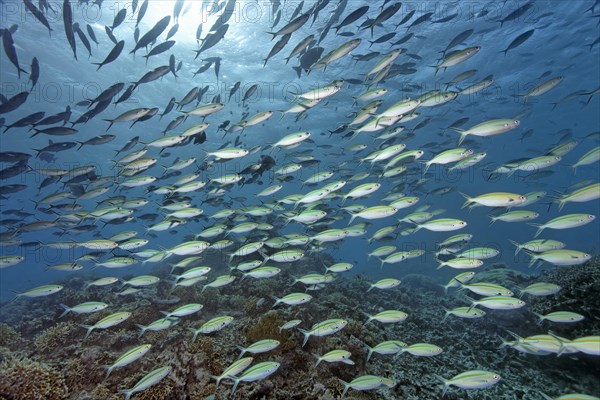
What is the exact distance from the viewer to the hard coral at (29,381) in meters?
4.46

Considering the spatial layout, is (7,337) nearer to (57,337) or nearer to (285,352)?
(57,337)

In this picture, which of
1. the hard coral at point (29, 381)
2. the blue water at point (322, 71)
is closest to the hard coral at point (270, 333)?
the hard coral at point (29, 381)

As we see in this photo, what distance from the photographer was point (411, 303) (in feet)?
44.2

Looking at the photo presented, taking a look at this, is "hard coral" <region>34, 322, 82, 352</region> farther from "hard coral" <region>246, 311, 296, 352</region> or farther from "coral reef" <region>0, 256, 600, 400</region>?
"hard coral" <region>246, 311, 296, 352</region>

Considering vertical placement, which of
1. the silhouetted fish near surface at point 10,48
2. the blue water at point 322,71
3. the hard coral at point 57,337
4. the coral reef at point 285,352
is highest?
the blue water at point 322,71

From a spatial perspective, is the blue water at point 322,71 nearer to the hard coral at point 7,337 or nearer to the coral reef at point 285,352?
the hard coral at point 7,337

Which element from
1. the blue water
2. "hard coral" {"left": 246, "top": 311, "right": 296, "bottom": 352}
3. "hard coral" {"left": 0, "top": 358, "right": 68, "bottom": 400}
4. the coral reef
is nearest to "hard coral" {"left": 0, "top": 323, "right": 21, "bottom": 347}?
the coral reef

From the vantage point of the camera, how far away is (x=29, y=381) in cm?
464

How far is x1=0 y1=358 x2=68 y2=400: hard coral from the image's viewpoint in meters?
4.46

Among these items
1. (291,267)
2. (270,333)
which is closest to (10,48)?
(270,333)

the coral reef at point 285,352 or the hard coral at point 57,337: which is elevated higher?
the hard coral at point 57,337

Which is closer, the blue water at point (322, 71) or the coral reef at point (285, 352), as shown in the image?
the coral reef at point (285, 352)

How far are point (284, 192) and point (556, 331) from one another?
5950cm

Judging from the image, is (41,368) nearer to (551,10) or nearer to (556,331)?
(556,331)
